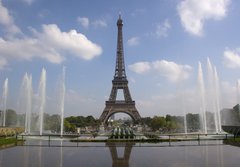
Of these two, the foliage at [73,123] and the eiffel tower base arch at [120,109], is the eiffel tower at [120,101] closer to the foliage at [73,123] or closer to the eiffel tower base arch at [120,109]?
the eiffel tower base arch at [120,109]

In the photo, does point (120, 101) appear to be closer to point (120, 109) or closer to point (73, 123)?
point (120, 109)

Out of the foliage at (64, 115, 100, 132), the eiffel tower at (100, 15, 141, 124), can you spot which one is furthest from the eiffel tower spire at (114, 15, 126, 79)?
the foliage at (64, 115, 100, 132)

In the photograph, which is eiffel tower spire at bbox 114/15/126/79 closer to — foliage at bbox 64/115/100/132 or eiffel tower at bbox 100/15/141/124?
eiffel tower at bbox 100/15/141/124

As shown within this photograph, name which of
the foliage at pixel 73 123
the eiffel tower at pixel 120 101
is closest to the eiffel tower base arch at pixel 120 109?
the eiffel tower at pixel 120 101

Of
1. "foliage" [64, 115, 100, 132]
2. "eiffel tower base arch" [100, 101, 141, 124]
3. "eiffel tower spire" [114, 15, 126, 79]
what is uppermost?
"eiffel tower spire" [114, 15, 126, 79]

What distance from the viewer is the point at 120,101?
78062 millimetres

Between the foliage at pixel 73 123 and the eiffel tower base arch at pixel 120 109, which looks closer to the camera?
the foliage at pixel 73 123

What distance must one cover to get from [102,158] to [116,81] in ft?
225

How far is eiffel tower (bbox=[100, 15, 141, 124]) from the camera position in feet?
250

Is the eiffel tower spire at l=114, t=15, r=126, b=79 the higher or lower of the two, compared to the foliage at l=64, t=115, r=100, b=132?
higher

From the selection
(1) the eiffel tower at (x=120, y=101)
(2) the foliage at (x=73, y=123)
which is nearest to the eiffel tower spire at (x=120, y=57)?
(1) the eiffel tower at (x=120, y=101)

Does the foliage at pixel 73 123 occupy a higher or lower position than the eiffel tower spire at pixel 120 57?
lower

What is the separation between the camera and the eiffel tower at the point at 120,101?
250 ft

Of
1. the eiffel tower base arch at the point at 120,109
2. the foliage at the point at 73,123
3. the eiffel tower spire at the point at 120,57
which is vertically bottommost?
the foliage at the point at 73,123
